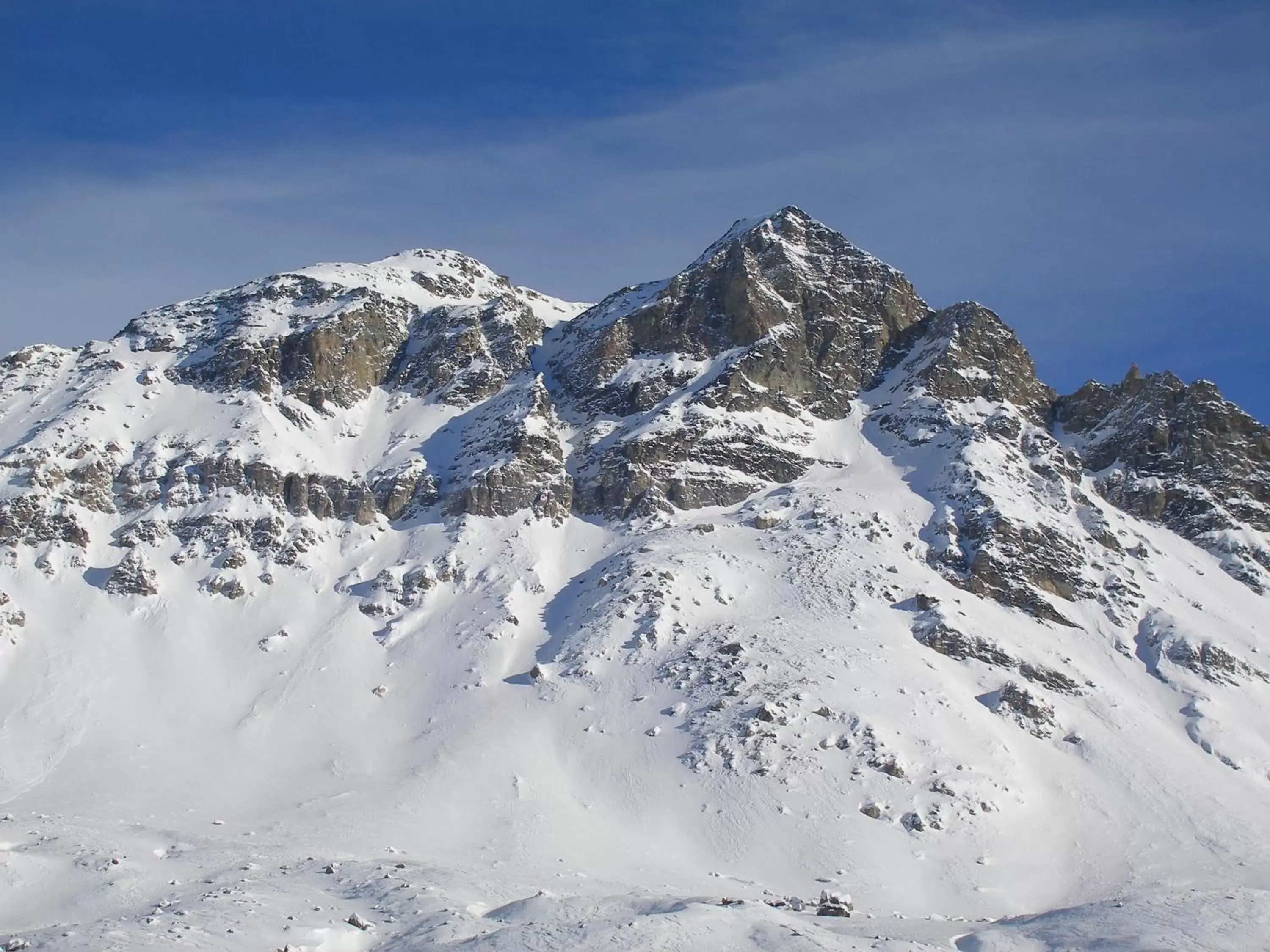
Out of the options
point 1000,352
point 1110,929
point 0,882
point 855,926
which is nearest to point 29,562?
point 0,882

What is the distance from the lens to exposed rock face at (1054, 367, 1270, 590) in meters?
113

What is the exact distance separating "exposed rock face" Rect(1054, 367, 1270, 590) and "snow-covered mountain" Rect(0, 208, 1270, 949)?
0.45 m

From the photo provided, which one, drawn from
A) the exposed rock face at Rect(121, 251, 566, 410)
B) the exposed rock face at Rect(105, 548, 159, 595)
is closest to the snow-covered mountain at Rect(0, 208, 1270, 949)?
the exposed rock face at Rect(105, 548, 159, 595)

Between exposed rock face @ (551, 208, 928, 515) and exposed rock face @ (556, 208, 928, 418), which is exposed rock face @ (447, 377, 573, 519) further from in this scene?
exposed rock face @ (556, 208, 928, 418)

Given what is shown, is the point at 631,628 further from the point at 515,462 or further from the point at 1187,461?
the point at 1187,461

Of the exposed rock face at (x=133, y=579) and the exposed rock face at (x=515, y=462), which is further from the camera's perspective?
the exposed rock face at (x=515, y=462)

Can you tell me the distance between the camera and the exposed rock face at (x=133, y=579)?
309 feet

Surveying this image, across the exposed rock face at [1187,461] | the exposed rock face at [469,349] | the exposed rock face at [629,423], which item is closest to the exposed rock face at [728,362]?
the exposed rock face at [629,423]

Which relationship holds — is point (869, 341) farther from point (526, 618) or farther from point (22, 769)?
point (22, 769)

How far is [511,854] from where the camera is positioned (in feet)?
217

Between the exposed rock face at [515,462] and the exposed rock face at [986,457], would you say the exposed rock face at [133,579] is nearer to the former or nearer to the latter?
the exposed rock face at [515,462]

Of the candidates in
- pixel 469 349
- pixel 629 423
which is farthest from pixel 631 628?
pixel 469 349

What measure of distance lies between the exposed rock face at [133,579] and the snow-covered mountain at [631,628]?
0.28m

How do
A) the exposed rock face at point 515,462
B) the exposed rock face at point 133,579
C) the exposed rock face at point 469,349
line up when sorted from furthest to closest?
the exposed rock face at point 469,349
the exposed rock face at point 515,462
the exposed rock face at point 133,579
